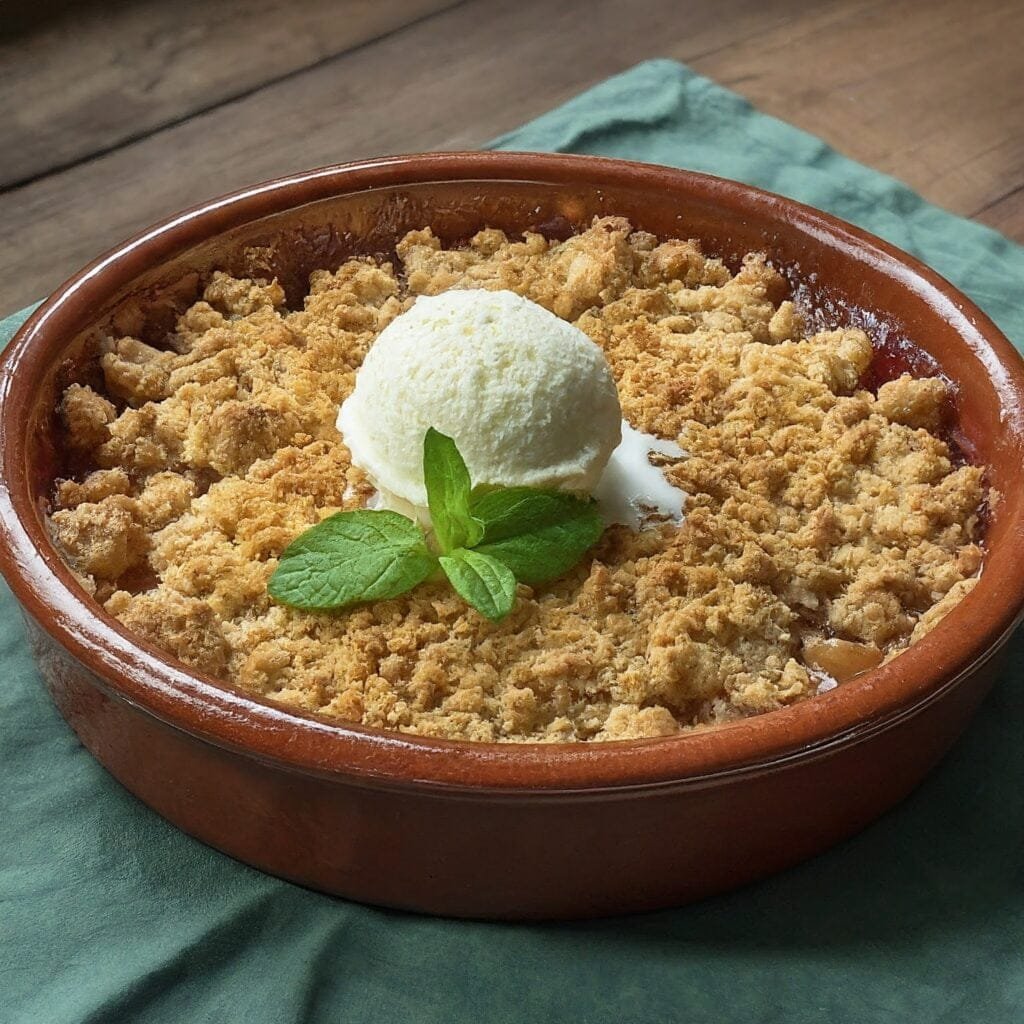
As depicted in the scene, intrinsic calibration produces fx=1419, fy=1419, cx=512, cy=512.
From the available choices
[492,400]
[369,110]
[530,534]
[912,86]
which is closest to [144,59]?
[369,110]

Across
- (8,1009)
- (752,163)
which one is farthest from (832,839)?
(752,163)

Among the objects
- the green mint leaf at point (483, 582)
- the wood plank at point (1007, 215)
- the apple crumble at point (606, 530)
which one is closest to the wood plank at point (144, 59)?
the apple crumble at point (606, 530)

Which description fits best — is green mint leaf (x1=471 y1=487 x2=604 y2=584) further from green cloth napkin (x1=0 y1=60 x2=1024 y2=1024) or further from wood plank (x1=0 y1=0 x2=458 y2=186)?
wood plank (x1=0 y1=0 x2=458 y2=186)

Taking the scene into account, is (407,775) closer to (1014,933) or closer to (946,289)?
(1014,933)

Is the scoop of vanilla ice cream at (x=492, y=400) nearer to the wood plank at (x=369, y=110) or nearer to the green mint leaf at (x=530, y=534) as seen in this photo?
the green mint leaf at (x=530, y=534)

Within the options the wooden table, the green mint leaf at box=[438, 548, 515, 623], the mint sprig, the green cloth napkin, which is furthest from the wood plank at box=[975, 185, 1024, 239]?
the green mint leaf at box=[438, 548, 515, 623]
